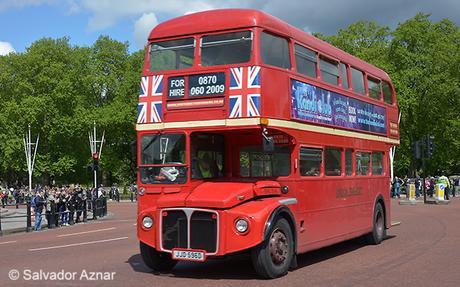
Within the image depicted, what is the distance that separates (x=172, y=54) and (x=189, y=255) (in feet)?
12.0

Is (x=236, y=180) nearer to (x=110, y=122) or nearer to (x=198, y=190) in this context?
(x=198, y=190)

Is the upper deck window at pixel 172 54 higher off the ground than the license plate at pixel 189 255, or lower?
higher

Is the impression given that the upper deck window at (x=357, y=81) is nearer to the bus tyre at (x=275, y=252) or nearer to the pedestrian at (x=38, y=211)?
the bus tyre at (x=275, y=252)

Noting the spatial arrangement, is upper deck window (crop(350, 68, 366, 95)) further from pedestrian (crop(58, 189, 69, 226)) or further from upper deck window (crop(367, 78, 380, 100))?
pedestrian (crop(58, 189, 69, 226))

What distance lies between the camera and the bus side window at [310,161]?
10844 millimetres

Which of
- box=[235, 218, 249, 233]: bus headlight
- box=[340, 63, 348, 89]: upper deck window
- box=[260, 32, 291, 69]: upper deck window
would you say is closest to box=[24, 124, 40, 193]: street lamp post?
box=[340, 63, 348, 89]: upper deck window

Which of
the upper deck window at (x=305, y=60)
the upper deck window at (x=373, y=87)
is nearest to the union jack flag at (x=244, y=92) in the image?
the upper deck window at (x=305, y=60)

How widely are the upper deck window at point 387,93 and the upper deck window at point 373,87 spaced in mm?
533

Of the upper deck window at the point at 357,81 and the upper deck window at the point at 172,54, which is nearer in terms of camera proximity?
the upper deck window at the point at 172,54

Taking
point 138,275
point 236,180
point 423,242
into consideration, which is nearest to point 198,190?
point 236,180

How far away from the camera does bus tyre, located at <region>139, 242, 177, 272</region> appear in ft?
33.5

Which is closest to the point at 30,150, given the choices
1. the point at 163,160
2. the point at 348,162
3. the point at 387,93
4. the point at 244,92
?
the point at 387,93

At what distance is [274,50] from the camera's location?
1033 centimetres

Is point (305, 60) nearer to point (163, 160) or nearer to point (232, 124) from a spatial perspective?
point (232, 124)
